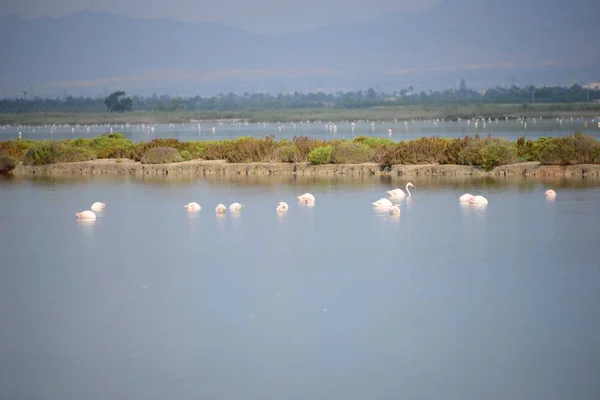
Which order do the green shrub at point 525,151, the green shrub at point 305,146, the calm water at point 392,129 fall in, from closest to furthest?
the green shrub at point 525,151 < the green shrub at point 305,146 < the calm water at point 392,129

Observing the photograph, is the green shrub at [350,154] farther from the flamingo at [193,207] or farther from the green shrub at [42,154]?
the green shrub at [42,154]

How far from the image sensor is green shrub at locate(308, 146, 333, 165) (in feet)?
99.5

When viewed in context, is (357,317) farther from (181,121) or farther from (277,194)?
(181,121)

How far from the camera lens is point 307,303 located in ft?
39.7

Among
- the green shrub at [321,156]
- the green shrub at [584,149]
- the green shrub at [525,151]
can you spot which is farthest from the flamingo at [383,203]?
the green shrub at [321,156]

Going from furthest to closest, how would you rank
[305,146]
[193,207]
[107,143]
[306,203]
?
[107,143] < [305,146] < [306,203] < [193,207]

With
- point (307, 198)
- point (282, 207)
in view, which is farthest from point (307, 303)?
point (307, 198)

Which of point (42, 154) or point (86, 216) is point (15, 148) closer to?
point (42, 154)

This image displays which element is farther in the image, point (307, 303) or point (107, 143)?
point (107, 143)

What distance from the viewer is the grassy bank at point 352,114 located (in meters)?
139

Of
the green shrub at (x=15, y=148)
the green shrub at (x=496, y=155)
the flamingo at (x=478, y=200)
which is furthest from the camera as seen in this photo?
the green shrub at (x=15, y=148)

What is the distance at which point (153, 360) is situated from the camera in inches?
392

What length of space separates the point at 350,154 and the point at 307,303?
18414 millimetres

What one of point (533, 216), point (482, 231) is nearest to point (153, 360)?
point (482, 231)
